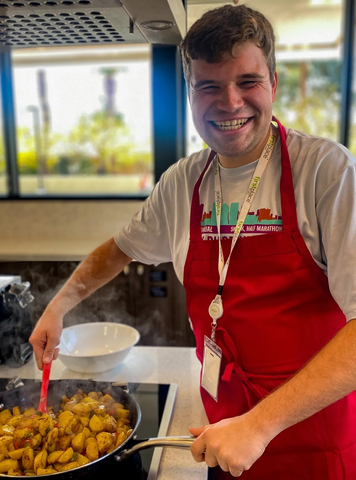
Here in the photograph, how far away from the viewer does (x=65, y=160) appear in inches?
152

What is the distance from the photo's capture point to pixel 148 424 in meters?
1.17

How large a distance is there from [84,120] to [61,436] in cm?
310

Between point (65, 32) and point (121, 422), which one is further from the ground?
point (65, 32)

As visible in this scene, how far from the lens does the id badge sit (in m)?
1.11

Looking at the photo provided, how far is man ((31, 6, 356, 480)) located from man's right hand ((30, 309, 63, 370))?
0.39 metres

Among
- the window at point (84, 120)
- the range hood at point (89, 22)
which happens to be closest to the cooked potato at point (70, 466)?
the range hood at point (89, 22)

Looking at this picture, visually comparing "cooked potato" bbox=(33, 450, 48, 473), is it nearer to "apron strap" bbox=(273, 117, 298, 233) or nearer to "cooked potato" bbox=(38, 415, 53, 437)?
"cooked potato" bbox=(38, 415, 53, 437)

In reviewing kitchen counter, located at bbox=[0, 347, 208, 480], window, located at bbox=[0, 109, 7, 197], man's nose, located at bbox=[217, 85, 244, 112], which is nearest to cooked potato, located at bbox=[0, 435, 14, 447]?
kitchen counter, located at bbox=[0, 347, 208, 480]

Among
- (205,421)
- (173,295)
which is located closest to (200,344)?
(205,421)

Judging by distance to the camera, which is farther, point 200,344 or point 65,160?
point 65,160

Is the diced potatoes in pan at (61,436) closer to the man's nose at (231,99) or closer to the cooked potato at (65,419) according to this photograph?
the cooked potato at (65,419)

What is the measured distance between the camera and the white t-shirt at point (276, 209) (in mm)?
945

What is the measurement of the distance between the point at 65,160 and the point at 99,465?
325 centimetres

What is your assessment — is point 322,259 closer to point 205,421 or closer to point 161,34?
point 205,421
